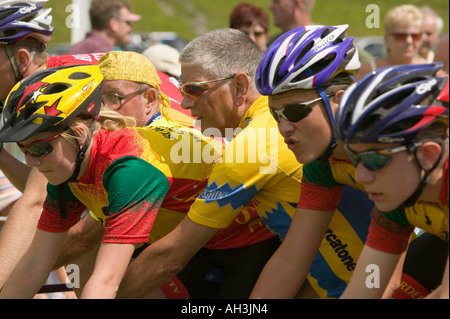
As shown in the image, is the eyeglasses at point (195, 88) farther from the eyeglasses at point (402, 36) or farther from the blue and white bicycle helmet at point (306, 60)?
the eyeglasses at point (402, 36)

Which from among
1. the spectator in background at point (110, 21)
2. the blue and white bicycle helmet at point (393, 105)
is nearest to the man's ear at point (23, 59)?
the spectator in background at point (110, 21)

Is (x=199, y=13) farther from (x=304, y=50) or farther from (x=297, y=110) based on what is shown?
(x=297, y=110)

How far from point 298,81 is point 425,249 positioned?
47.0 inches

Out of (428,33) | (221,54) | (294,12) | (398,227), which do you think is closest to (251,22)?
(294,12)

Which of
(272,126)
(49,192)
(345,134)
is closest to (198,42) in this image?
(272,126)

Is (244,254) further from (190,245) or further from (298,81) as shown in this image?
(298,81)

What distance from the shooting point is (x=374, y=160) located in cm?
289

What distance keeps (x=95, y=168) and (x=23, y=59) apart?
6.06 ft

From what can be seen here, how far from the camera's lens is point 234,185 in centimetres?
371

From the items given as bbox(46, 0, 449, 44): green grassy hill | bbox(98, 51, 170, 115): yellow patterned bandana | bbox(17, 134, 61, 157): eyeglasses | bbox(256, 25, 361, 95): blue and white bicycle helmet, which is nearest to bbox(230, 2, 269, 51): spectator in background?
bbox(98, 51, 170, 115): yellow patterned bandana

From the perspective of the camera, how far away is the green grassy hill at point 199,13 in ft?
95.2

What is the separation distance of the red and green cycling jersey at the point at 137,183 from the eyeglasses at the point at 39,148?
28cm

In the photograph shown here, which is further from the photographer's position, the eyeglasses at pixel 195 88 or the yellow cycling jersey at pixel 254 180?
the eyeglasses at pixel 195 88

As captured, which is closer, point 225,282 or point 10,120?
point 10,120
